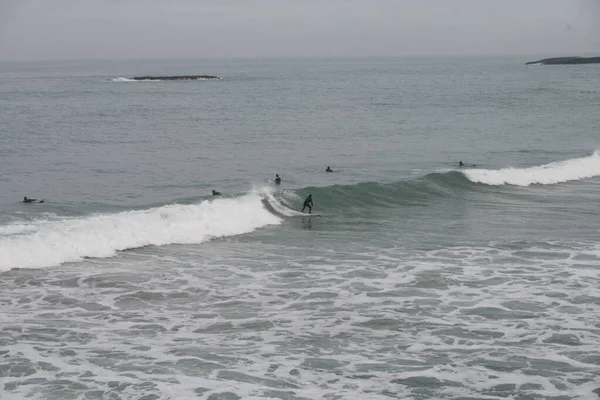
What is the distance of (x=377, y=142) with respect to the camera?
5309 cm

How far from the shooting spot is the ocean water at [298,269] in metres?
15.6

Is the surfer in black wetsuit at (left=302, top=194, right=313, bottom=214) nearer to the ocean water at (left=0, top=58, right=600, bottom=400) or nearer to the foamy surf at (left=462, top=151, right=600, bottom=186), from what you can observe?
the ocean water at (left=0, top=58, right=600, bottom=400)

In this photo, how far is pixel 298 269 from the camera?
76.9 feet

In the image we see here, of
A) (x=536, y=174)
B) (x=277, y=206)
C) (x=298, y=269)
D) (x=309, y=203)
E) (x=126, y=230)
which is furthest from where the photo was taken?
(x=536, y=174)

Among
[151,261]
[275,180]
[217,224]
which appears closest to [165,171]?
[275,180]

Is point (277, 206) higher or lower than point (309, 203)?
lower

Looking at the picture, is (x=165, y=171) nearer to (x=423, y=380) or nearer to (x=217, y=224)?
(x=217, y=224)

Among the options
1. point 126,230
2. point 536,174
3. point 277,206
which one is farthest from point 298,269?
point 536,174

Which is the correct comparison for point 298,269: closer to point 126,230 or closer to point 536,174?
point 126,230

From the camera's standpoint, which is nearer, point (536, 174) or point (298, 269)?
point (298, 269)

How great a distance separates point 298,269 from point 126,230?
7235 millimetres

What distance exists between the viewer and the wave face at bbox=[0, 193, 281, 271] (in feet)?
80.9

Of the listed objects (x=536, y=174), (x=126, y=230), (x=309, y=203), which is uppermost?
(x=536, y=174)

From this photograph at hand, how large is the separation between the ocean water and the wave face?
0.28 feet
